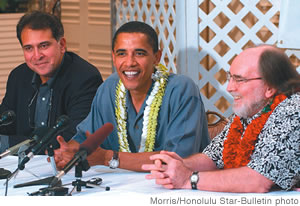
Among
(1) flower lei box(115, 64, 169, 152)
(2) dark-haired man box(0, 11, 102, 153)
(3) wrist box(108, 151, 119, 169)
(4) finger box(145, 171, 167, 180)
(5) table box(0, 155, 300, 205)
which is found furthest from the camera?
(2) dark-haired man box(0, 11, 102, 153)

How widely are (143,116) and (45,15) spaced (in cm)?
98

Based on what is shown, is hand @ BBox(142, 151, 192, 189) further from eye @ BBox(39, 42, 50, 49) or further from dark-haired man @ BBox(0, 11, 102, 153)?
eye @ BBox(39, 42, 50, 49)

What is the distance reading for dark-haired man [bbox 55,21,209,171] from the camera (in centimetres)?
293

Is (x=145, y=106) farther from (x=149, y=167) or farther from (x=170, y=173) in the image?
(x=170, y=173)

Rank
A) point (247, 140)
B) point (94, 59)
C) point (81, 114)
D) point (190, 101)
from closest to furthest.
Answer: point (247, 140) → point (190, 101) → point (81, 114) → point (94, 59)

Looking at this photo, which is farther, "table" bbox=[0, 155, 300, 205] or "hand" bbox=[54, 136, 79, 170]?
"hand" bbox=[54, 136, 79, 170]

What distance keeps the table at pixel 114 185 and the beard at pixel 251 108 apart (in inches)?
15.4

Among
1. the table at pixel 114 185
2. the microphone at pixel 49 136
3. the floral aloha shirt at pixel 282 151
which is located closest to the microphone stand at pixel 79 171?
the table at pixel 114 185

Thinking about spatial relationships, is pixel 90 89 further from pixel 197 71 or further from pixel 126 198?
pixel 126 198

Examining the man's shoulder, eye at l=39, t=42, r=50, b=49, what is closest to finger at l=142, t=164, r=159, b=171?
eye at l=39, t=42, r=50, b=49

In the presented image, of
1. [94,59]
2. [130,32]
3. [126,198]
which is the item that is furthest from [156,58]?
[94,59]

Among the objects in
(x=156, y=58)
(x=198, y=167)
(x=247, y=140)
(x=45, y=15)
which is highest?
(x=45, y=15)

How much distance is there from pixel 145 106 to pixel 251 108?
0.71m

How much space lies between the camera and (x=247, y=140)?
2.45 metres
